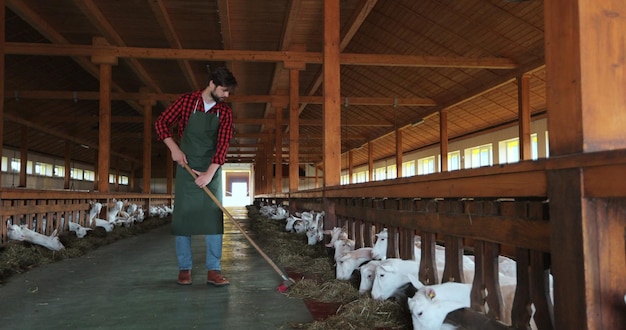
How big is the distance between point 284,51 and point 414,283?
8077mm

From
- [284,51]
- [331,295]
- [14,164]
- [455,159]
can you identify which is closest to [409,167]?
[455,159]

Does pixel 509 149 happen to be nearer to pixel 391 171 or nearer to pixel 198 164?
pixel 391 171

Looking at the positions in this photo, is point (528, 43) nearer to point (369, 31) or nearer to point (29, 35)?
point (369, 31)

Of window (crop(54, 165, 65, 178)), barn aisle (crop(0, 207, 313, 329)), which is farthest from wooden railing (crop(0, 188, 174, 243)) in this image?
window (crop(54, 165, 65, 178))

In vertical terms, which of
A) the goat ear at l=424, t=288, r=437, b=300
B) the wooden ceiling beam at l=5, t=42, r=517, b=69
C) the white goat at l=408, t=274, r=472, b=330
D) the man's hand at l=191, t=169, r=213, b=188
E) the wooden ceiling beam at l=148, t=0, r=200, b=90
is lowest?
the white goat at l=408, t=274, r=472, b=330

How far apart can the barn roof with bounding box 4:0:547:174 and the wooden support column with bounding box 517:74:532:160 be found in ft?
1.22

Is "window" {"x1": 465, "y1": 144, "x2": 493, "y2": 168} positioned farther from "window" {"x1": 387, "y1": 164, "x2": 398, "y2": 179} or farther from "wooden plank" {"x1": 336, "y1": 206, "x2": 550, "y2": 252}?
"wooden plank" {"x1": 336, "y1": 206, "x2": 550, "y2": 252}

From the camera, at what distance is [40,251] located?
5.32 m

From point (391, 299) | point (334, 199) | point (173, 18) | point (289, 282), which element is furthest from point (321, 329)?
point (173, 18)

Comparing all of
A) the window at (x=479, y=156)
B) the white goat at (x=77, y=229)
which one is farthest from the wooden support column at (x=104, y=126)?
the window at (x=479, y=156)

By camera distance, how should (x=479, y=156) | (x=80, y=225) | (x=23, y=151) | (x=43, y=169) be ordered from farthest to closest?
1. (x=43, y=169)
2. (x=23, y=151)
3. (x=479, y=156)
4. (x=80, y=225)

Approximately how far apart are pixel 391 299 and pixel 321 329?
57 cm

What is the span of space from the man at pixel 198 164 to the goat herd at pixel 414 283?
1.11 meters

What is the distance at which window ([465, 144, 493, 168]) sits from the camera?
16.4m
